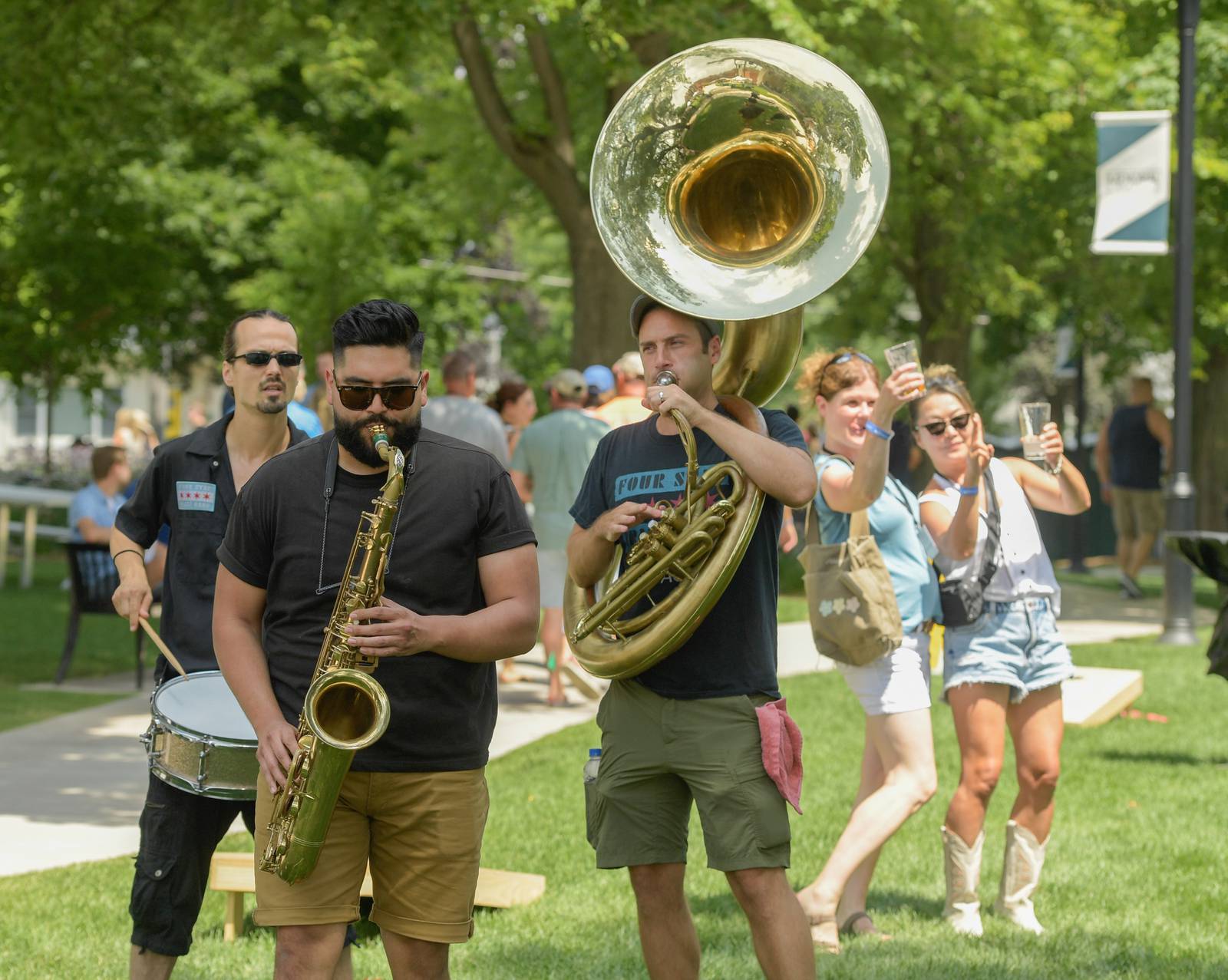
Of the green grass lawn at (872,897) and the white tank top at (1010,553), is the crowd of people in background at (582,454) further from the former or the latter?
the green grass lawn at (872,897)

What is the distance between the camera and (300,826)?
3586mm

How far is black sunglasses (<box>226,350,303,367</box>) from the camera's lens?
4.84m

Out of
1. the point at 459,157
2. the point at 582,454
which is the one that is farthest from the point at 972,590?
the point at 459,157

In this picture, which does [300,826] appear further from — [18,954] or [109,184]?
[109,184]

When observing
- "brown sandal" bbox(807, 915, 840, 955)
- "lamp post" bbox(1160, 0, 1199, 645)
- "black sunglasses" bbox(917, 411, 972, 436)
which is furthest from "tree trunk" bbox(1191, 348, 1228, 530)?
"brown sandal" bbox(807, 915, 840, 955)

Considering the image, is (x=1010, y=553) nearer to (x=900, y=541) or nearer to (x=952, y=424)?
(x=900, y=541)

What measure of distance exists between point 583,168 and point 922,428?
1456cm

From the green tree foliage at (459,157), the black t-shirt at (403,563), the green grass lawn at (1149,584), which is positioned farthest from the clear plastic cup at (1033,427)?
the green grass lawn at (1149,584)

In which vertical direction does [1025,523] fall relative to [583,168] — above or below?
below

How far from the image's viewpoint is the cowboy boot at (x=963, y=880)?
220 inches

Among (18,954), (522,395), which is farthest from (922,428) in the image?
(522,395)

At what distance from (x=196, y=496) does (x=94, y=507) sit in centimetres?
911

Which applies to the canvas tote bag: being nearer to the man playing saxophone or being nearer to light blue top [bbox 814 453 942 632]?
light blue top [bbox 814 453 942 632]

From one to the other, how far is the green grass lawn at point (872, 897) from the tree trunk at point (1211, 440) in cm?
1478
